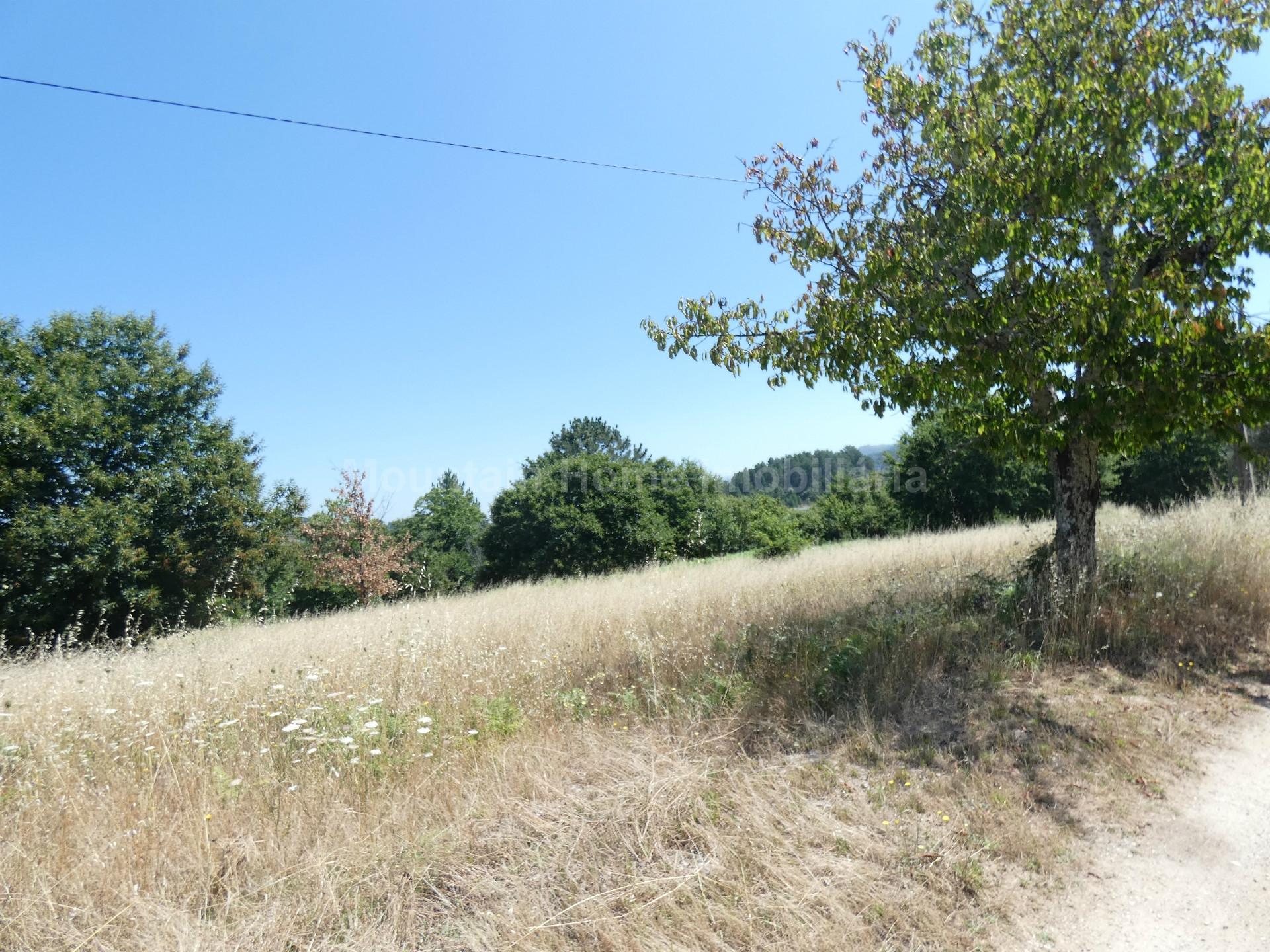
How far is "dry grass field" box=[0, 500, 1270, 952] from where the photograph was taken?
2.37m

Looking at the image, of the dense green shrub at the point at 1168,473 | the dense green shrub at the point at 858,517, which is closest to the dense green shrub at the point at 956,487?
the dense green shrub at the point at 858,517

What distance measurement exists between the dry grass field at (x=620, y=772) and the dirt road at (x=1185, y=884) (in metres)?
0.14

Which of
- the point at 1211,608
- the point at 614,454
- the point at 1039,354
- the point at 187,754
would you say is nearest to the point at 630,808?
the point at 187,754

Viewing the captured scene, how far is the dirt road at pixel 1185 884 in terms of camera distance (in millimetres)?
2320

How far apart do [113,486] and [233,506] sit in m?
2.56

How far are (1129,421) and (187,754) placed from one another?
7491 mm

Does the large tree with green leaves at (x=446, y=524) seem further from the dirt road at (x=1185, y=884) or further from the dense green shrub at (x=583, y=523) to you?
the dirt road at (x=1185, y=884)

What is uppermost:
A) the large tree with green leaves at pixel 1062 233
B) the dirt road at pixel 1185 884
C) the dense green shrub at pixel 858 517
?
the large tree with green leaves at pixel 1062 233

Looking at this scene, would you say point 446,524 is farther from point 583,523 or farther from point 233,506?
point 233,506

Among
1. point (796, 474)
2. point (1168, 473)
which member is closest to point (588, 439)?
point (796, 474)

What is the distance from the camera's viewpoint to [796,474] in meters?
61.5

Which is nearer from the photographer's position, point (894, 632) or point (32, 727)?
point (32, 727)

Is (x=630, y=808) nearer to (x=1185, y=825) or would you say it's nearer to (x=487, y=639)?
(x=1185, y=825)

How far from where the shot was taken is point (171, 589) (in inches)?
637
